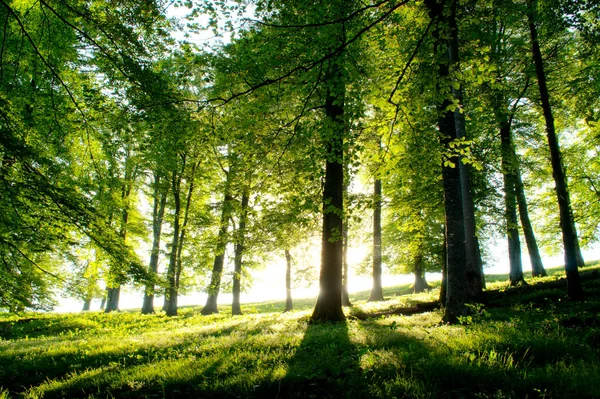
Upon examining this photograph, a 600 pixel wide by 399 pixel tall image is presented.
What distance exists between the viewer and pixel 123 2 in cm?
609

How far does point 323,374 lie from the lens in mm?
4328

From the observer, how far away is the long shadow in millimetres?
3855

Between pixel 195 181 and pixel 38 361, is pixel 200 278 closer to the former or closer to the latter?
pixel 195 181

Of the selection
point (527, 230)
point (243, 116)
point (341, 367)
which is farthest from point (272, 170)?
point (527, 230)

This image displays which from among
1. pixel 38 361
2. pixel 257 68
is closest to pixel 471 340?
pixel 257 68

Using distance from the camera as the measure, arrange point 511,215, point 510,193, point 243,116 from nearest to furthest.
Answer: point 243,116 → point 511,215 → point 510,193

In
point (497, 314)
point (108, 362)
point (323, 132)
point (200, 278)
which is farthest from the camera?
point (200, 278)

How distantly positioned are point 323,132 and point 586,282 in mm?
11313

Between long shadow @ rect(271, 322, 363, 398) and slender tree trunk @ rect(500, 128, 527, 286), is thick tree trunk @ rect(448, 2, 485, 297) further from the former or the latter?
long shadow @ rect(271, 322, 363, 398)

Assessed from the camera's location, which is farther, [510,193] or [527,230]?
[527,230]

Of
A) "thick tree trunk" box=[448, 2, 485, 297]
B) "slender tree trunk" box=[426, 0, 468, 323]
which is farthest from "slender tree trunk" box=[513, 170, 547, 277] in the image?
"slender tree trunk" box=[426, 0, 468, 323]

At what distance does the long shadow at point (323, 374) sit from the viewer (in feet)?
12.6

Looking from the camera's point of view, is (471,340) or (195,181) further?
(195,181)

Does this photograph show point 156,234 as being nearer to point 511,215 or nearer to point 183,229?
point 183,229
